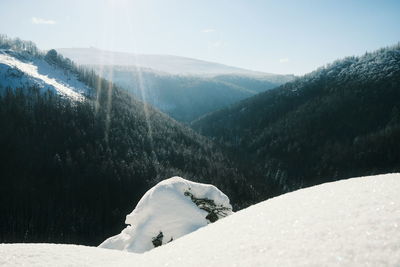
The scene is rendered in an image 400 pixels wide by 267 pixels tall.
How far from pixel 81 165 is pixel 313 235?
146083 mm

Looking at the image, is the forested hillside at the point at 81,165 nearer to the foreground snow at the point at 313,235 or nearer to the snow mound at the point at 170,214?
the snow mound at the point at 170,214

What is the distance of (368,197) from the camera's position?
3.89m

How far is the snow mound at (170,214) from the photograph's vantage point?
58.7ft

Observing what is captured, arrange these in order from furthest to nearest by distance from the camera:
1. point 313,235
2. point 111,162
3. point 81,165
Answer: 1. point 81,165
2. point 111,162
3. point 313,235

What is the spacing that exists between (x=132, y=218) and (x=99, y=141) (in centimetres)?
14412

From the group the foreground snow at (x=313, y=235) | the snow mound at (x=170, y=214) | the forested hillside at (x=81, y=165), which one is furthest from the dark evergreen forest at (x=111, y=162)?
the foreground snow at (x=313, y=235)

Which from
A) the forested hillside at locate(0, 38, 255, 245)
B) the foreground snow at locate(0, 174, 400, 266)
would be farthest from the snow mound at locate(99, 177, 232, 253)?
the forested hillside at locate(0, 38, 255, 245)

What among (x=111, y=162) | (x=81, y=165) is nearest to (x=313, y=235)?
(x=111, y=162)

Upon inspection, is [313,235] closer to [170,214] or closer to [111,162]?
[170,214]

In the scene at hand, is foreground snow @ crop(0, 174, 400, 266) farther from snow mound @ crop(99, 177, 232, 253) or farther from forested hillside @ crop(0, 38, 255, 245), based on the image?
forested hillside @ crop(0, 38, 255, 245)

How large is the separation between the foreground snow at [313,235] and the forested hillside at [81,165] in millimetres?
108985

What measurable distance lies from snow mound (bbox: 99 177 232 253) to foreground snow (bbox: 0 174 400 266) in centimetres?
1348

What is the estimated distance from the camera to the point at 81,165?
13850cm

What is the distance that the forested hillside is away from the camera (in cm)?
10950
